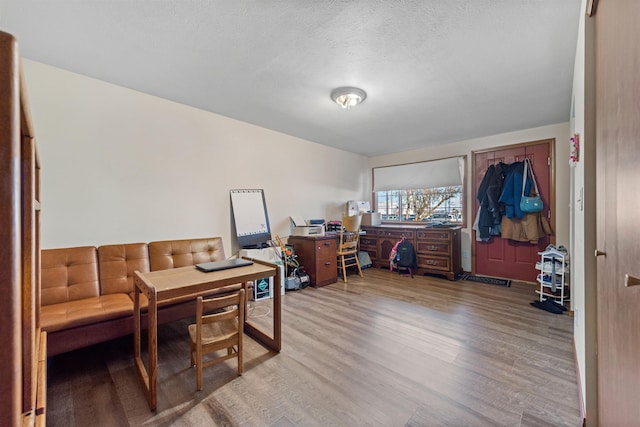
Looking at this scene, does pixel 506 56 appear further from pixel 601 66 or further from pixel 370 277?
pixel 370 277

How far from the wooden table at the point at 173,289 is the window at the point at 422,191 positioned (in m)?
3.84

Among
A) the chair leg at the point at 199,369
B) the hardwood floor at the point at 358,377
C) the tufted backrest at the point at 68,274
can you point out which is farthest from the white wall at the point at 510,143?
the tufted backrest at the point at 68,274

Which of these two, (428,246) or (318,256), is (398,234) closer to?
(428,246)

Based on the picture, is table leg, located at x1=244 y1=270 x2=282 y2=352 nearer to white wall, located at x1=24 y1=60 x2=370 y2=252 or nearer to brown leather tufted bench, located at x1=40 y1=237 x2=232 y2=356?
brown leather tufted bench, located at x1=40 y1=237 x2=232 y2=356

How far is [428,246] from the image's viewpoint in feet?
15.0

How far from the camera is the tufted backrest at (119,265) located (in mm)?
2502

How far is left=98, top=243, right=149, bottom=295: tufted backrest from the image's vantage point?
Answer: 2.50 m

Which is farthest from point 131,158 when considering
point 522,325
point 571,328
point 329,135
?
point 571,328

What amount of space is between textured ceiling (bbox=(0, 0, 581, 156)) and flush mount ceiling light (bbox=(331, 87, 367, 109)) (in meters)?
0.08

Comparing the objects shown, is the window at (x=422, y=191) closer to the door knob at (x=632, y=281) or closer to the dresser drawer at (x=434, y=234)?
the dresser drawer at (x=434, y=234)

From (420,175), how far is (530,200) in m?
1.82

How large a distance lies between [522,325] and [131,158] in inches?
171

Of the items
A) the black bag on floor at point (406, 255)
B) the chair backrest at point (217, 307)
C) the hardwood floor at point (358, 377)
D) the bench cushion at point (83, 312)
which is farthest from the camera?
the black bag on floor at point (406, 255)

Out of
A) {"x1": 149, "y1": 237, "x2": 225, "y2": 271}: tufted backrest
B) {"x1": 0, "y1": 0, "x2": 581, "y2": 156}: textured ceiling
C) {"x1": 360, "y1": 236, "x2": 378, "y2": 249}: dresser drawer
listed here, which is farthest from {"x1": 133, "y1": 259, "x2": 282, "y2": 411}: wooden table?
{"x1": 360, "y1": 236, "x2": 378, "y2": 249}: dresser drawer
